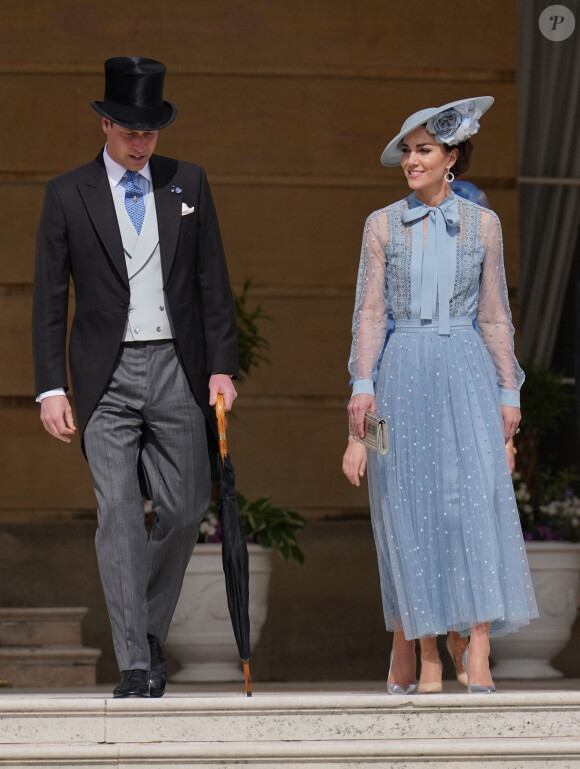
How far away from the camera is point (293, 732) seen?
4.52m

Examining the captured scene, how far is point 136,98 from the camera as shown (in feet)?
17.1

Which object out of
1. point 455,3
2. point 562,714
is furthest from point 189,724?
point 455,3

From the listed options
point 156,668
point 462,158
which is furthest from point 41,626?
point 462,158

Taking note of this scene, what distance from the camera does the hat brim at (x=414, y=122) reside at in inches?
209

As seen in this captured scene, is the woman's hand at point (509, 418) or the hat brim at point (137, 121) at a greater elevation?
the hat brim at point (137, 121)

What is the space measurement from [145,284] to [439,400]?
3.24 feet

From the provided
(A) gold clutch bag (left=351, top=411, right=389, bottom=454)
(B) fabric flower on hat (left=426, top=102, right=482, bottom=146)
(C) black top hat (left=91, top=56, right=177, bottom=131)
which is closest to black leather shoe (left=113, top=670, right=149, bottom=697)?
(A) gold clutch bag (left=351, top=411, right=389, bottom=454)

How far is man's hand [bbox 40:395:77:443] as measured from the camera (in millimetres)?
5082

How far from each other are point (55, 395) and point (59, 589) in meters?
3.95

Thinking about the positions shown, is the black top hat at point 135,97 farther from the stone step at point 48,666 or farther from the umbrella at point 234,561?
the stone step at point 48,666

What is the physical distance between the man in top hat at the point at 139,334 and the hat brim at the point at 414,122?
639mm

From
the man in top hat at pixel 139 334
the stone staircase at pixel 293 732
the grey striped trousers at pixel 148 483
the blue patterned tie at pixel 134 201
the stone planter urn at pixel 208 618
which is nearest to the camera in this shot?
the stone staircase at pixel 293 732

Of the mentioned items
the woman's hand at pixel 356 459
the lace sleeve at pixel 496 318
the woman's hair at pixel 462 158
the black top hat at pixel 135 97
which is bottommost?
the woman's hand at pixel 356 459

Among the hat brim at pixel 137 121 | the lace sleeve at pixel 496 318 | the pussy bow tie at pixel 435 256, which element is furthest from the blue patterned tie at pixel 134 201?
the lace sleeve at pixel 496 318
